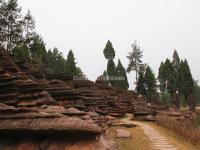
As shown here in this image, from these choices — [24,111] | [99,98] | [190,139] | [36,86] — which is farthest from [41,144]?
[99,98]

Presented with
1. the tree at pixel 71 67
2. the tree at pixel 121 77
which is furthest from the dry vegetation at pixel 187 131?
the tree at pixel 71 67

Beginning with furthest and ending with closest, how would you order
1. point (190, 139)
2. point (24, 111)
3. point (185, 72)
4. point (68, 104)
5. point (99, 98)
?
point (185, 72), point (99, 98), point (68, 104), point (190, 139), point (24, 111)

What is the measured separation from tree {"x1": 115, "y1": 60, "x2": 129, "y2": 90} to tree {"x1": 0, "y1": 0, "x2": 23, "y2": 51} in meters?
32.2

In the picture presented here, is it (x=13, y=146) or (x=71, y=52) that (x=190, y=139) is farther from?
(x=71, y=52)

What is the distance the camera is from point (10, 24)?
52938mm

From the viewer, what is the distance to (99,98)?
3678cm

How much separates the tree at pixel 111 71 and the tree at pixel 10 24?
28.7 meters

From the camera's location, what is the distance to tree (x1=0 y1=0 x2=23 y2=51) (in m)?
51.6

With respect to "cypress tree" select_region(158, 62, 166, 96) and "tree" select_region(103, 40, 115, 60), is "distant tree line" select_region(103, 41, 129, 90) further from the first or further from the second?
"cypress tree" select_region(158, 62, 166, 96)

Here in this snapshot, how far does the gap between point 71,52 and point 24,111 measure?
77589 mm

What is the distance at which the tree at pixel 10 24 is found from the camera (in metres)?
51.6

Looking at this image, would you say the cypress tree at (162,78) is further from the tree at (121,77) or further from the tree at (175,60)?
the tree at (121,77)

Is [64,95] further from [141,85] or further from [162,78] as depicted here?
[162,78]

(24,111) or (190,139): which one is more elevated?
(24,111)
